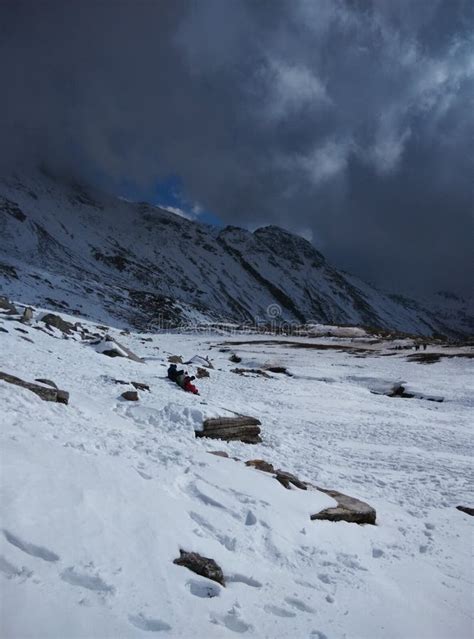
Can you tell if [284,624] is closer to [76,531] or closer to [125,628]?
[125,628]

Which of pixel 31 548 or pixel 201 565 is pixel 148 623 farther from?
pixel 31 548

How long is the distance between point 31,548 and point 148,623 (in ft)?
4.95

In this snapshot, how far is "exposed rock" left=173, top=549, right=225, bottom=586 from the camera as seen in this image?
4.85 m

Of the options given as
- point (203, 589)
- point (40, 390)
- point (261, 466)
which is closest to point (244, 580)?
point (203, 589)

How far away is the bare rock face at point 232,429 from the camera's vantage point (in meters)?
11.8

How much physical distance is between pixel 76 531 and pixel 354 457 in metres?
9.64

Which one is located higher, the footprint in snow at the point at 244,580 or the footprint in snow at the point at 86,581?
the footprint in snow at the point at 86,581

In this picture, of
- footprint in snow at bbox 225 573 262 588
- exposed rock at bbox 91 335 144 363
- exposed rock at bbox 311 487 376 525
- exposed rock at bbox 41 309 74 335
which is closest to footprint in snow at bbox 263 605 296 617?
footprint in snow at bbox 225 573 262 588

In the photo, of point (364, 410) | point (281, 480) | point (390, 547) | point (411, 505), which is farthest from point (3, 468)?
point (364, 410)

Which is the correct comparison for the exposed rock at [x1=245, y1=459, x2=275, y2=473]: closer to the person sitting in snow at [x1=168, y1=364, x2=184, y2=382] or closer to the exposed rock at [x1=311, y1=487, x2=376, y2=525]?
the exposed rock at [x1=311, y1=487, x2=376, y2=525]

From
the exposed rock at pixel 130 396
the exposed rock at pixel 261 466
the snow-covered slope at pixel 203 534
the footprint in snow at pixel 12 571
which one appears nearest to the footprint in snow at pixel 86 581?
the snow-covered slope at pixel 203 534

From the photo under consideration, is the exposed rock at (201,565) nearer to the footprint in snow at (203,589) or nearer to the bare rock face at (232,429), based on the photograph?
the footprint in snow at (203,589)

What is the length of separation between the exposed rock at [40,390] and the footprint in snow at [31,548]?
6.28 metres

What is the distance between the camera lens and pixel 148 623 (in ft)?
12.6
